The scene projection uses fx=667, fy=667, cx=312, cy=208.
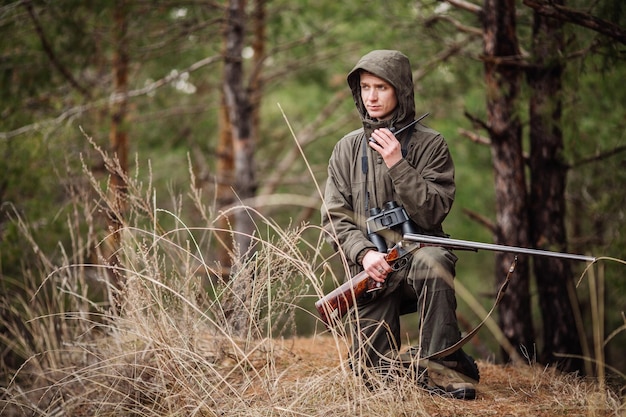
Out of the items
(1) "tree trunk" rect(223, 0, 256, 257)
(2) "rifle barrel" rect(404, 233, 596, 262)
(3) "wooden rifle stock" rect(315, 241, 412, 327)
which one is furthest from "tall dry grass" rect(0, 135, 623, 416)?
(1) "tree trunk" rect(223, 0, 256, 257)

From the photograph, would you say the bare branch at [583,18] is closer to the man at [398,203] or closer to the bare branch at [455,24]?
the man at [398,203]

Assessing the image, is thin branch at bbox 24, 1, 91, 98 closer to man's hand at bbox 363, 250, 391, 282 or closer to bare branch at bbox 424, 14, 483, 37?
bare branch at bbox 424, 14, 483, 37

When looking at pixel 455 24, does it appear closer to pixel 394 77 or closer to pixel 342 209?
pixel 394 77

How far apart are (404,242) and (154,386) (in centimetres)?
165

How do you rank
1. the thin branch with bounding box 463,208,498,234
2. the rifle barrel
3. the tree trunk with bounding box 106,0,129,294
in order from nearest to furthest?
the rifle barrel → the thin branch with bounding box 463,208,498,234 → the tree trunk with bounding box 106,0,129,294

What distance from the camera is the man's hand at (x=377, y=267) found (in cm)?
348

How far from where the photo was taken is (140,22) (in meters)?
8.48

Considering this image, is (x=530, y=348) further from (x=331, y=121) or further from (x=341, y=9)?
(x=331, y=121)

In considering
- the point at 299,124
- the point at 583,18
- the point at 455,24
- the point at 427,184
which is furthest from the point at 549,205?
the point at 299,124

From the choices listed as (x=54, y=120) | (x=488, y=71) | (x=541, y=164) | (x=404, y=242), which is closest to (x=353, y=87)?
(x=404, y=242)

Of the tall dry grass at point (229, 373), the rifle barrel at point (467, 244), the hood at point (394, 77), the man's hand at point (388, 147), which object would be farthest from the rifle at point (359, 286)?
the hood at point (394, 77)

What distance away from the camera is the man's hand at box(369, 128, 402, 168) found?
11.5ft

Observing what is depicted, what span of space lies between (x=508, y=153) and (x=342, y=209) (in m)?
2.12

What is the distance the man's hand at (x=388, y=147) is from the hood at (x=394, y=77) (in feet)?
0.50
